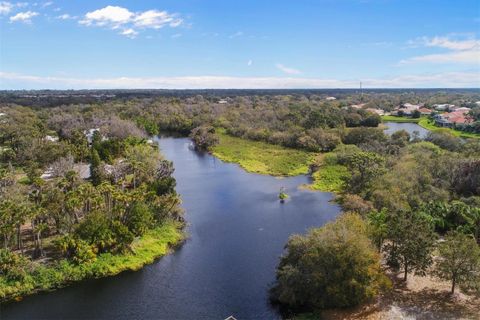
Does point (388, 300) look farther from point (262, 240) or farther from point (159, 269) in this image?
point (159, 269)

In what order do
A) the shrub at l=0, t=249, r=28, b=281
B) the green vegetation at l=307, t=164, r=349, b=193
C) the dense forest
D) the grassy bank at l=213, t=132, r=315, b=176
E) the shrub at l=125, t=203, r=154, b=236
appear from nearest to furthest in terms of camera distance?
the dense forest → the shrub at l=0, t=249, r=28, b=281 → the shrub at l=125, t=203, r=154, b=236 → the green vegetation at l=307, t=164, r=349, b=193 → the grassy bank at l=213, t=132, r=315, b=176

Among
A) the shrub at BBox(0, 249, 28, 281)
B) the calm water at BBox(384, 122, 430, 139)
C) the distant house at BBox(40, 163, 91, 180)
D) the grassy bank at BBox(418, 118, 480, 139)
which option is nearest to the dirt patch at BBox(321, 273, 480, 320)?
the shrub at BBox(0, 249, 28, 281)

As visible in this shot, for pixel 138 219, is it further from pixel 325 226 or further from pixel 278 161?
pixel 278 161

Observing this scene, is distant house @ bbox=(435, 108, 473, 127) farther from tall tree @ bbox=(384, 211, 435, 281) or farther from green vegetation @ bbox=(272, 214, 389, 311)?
green vegetation @ bbox=(272, 214, 389, 311)

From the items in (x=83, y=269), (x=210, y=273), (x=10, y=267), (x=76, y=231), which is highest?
(x=76, y=231)

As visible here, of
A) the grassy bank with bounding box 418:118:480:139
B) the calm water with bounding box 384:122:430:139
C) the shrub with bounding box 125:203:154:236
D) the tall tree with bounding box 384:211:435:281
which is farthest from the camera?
the calm water with bounding box 384:122:430:139

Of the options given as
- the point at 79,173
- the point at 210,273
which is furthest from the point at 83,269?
the point at 79,173

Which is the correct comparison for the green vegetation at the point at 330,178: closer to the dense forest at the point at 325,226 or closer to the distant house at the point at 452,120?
the dense forest at the point at 325,226
